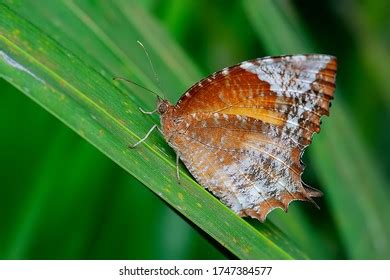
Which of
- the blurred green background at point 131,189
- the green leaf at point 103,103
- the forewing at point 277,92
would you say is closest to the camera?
the green leaf at point 103,103

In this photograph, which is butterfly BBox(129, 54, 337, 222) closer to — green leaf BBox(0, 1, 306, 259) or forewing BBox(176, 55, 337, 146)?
forewing BBox(176, 55, 337, 146)

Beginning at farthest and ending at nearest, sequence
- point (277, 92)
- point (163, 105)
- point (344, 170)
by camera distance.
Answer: point (344, 170) < point (163, 105) < point (277, 92)

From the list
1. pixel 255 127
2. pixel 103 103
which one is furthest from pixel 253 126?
pixel 103 103

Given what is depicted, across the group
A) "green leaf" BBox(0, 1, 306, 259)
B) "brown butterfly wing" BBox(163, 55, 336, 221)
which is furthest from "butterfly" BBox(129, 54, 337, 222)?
"green leaf" BBox(0, 1, 306, 259)

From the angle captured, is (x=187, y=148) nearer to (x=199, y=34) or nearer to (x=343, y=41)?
(x=199, y=34)

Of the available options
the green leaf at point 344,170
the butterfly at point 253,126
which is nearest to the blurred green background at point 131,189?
the green leaf at point 344,170

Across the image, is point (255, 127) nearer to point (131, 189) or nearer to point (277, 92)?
point (277, 92)

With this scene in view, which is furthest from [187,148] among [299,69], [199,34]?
[199,34]

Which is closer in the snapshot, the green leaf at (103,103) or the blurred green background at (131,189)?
the green leaf at (103,103)

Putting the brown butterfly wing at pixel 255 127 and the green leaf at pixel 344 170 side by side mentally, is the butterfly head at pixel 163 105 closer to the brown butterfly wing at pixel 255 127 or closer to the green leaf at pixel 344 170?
the brown butterfly wing at pixel 255 127
